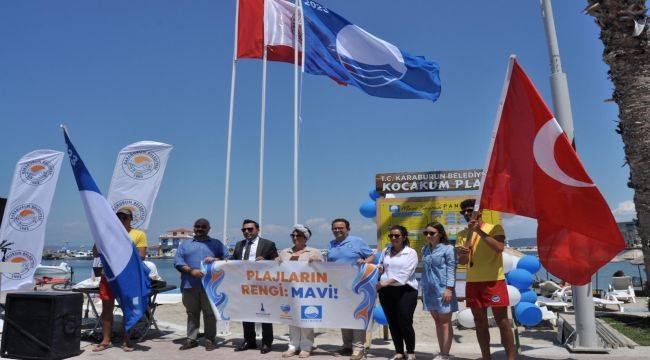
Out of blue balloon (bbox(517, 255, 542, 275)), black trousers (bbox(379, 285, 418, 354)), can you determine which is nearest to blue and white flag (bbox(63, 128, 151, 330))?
black trousers (bbox(379, 285, 418, 354))

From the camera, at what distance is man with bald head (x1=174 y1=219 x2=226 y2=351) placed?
657 cm

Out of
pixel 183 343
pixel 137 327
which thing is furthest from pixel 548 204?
pixel 137 327

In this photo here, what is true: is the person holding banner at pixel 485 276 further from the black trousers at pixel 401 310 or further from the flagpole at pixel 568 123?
the flagpole at pixel 568 123

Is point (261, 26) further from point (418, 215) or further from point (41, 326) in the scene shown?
point (41, 326)

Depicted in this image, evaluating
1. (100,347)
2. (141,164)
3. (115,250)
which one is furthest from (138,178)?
(100,347)

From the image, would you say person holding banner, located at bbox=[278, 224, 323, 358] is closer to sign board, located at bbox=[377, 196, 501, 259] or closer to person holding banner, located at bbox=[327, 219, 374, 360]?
person holding banner, located at bbox=[327, 219, 374, 360]

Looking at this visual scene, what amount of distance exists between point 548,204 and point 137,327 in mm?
6418

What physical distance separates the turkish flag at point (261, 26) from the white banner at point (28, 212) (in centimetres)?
593

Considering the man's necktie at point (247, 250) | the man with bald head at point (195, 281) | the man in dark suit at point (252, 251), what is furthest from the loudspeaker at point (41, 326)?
the man's necktie at point (247, 250)

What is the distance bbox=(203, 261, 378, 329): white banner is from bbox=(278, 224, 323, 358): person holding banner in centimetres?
11

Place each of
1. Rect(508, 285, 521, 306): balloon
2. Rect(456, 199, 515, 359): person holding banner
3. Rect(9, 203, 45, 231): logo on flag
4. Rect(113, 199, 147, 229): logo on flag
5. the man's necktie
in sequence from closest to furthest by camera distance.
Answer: Rect(456, 199, 515, 359): person holding banner → the man's necktie → Rect(508, 285, 521, 306): balloon → Rect(113, 199, 147, 229): logo on flag → Rect(9, 203, 45, 231): logo on flag

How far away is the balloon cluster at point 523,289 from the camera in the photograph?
23.6ft

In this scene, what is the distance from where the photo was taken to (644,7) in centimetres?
572

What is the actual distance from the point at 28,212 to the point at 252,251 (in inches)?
296
